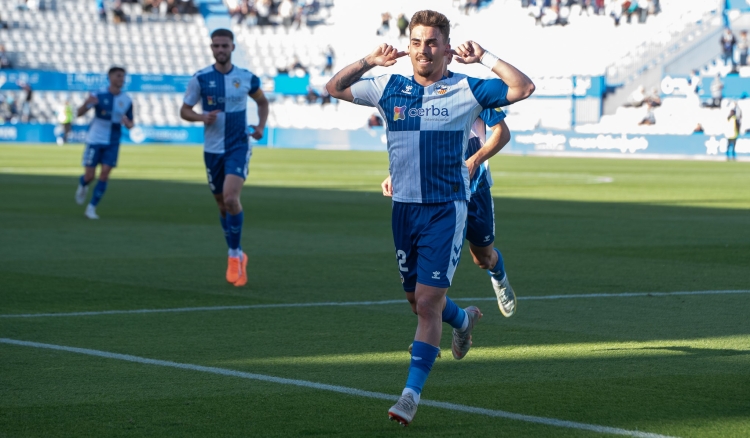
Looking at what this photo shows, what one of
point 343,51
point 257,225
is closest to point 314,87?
point 343,51

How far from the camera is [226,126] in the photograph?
11023mm

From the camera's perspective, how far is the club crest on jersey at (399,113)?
5.92 metres

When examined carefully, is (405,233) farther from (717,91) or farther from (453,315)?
(717,91)

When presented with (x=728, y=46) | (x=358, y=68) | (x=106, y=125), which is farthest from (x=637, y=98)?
(x=358, y=68)

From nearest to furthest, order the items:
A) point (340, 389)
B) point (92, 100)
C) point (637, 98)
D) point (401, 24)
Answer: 1. point (340, 389)
2. point (92, 100)
3. point (637, 98)
4. point (401, 24)

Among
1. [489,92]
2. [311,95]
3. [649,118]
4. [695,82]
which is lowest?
[649,118]

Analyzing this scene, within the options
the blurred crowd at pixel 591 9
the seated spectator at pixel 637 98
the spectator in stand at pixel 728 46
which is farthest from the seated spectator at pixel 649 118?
the blurred crowd at pixel 591 9

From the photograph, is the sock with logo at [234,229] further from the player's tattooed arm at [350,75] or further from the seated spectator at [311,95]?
the seated spectator at [311,95]

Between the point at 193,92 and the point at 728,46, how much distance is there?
129 ft

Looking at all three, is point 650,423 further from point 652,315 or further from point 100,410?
point 652,315

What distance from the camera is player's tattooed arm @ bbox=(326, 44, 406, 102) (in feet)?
19.4

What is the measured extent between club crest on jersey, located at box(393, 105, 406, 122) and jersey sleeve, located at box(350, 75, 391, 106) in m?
0.15

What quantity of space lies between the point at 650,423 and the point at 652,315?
11.4ft

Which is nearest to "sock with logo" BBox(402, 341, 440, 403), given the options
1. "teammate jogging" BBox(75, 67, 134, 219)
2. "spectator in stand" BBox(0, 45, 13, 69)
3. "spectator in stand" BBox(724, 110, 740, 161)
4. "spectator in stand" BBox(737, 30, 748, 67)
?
"teammate jogging" BBox(75, 67, 134, 219)
